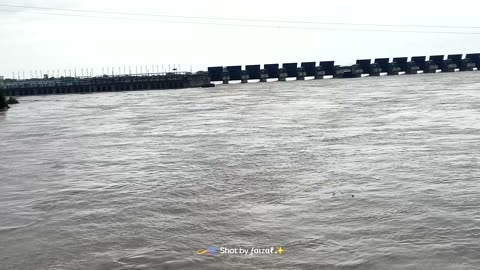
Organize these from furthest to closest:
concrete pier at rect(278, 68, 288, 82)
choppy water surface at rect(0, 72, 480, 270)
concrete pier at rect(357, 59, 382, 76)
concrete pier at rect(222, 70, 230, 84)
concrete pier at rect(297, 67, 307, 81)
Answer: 1. concrete pier at rect(357, 59, 382, 76)
2. concrete pier at rect(297, 67, 307, 81)
3. concrete pier at rect(278, 68, 288, 82)
4. concrete pier at rect(222, 70, 230, 84)
5. choppy water surface at rect(0, 72, 480, 270)

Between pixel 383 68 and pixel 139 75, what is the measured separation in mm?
80884

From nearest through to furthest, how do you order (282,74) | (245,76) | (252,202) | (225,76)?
1. (252,202)
2. (225,76)
3. (245,76)
4. (282,74)

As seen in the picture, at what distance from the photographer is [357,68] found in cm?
15700

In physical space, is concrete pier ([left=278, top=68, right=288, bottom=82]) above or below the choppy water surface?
above

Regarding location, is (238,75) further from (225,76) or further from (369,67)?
(369,67)

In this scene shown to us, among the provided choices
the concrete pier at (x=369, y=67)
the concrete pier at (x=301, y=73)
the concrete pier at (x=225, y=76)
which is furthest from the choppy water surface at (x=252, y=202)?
the concrete pier at (x=369, y=67)

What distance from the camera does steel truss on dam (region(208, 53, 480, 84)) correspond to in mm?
148750

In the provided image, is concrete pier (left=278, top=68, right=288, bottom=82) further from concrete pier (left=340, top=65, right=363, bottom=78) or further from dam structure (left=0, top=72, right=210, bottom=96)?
dam structure (left=0, top=72, right=210, bottom=96)

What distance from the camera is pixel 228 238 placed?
9000mm

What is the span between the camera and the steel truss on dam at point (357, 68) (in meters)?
149

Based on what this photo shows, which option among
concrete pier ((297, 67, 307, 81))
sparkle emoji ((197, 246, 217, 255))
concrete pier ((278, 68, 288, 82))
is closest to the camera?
sparkle emoji ((197, 246, 217, 255))

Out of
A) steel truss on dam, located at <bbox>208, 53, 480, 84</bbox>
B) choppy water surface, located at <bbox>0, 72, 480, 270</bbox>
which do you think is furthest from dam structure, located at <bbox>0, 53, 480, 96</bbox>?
choppy water surface, located at <bbox>0, 72, 480, 270</bbox>

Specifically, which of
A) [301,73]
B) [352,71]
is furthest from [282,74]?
[352,71]

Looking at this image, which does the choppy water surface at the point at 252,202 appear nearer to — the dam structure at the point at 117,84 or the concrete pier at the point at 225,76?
the dam structure at the point at 117,84
